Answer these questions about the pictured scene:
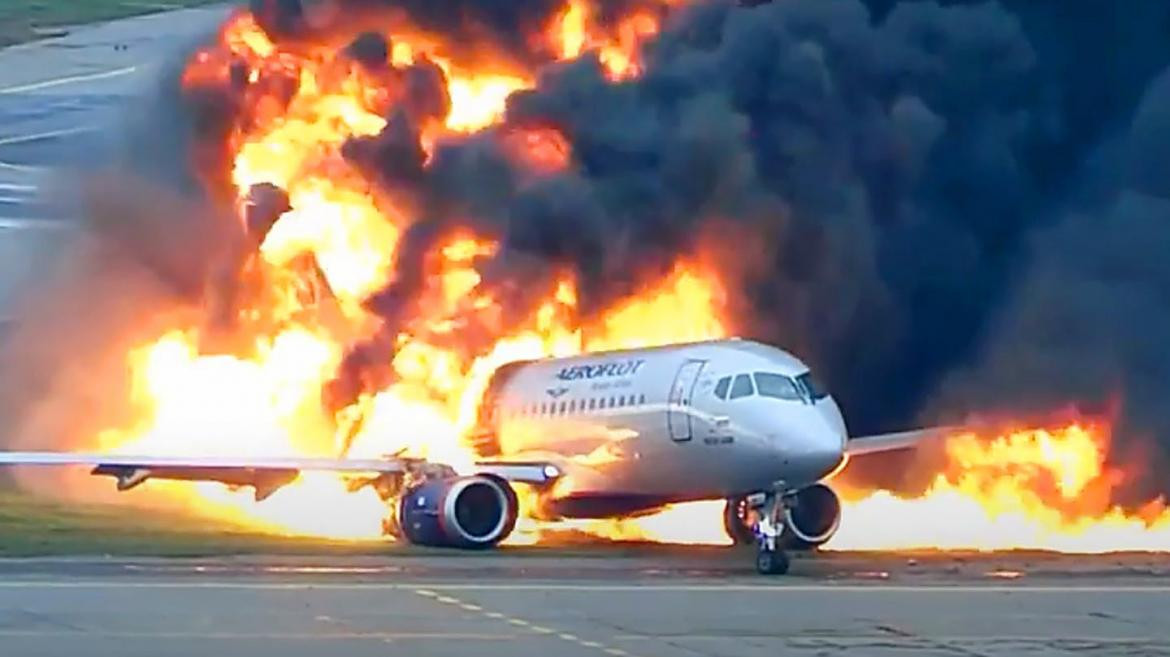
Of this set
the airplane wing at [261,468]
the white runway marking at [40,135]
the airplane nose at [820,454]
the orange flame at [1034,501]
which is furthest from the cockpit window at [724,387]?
the white runway marking at [40,135]

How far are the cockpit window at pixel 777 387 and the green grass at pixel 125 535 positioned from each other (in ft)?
22.8

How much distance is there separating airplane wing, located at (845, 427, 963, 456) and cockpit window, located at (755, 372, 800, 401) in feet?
12.9

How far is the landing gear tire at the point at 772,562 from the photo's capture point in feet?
135

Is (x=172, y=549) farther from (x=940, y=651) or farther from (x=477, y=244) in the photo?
(x=940, y=651)

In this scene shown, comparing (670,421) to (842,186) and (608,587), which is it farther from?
(608,587)

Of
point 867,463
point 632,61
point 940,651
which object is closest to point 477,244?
point 632,61

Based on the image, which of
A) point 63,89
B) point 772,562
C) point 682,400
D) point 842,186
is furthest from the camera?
point 63,89

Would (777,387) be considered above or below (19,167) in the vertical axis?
below

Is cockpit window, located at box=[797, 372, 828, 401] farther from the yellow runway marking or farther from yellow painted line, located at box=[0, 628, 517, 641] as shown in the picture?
yellow painted line, located at box=[0, 628, 517, 641]

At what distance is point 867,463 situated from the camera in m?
53.0

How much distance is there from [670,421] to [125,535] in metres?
9.61

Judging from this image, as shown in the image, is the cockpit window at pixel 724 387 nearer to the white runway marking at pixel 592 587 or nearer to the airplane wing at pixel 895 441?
the airplane wing at pixel 895 441

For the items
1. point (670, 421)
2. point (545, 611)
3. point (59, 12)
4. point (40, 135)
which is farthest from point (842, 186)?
point (59, 12)

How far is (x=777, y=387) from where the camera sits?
45000 millimetres
